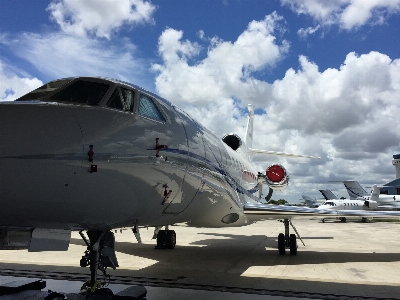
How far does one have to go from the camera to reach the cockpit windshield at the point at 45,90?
14.8ft

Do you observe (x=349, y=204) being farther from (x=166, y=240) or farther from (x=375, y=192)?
(x=166, y=240)

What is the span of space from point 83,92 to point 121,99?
47 cm

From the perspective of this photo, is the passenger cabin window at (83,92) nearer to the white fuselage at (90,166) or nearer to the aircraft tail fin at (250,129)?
the white fuselage at (90,166)

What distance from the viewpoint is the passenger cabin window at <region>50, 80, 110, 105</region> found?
4.27 metres

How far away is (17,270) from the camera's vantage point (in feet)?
27.8

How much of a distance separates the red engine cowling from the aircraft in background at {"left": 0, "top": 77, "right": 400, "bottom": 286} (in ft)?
26.6

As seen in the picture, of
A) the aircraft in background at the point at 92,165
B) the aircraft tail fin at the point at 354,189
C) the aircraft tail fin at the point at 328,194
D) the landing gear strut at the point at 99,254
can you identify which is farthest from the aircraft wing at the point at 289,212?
the aircraft tail fin at the point at 354,189

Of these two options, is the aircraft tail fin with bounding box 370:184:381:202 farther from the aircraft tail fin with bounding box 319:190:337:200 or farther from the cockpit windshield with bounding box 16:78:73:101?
the cockpit windshield with bounding box 16:78:73:101

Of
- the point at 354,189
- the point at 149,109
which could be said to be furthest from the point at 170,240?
the point at 354,189

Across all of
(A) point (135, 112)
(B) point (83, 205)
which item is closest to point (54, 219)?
(B) point (83, 205)

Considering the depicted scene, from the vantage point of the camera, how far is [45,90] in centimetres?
460

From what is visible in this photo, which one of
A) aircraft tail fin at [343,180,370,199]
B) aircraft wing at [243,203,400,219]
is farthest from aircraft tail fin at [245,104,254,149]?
aircraft tail fin at [343,180,370,199]

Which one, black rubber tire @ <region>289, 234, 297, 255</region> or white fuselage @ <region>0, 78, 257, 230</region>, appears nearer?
white fuselage @ <region>0, 78, 257, 230</region>

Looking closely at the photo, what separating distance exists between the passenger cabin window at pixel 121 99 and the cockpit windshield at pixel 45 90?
0.61 metres
